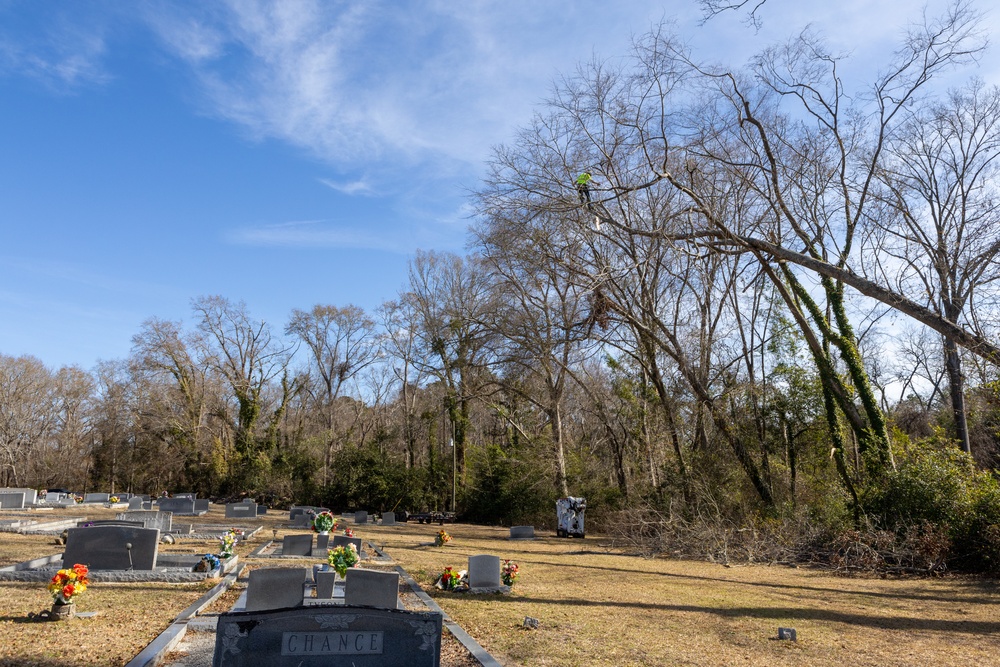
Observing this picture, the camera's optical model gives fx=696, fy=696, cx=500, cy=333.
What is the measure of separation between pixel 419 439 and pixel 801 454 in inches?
993

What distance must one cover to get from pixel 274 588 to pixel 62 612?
6.73ft

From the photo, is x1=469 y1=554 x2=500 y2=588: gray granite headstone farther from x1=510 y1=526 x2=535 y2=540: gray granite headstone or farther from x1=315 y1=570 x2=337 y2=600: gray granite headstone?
x1=510 y1=526 x2=535 y2=540: gray granite headstone

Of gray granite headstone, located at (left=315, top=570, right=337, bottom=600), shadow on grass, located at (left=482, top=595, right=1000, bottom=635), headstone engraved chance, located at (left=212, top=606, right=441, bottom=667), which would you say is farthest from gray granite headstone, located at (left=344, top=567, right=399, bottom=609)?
headstone engraved chance, located at (left=212, top=606, right=441, bottom=667)

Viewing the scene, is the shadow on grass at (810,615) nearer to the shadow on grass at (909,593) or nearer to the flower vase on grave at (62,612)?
the shadow on grass at (909,593)

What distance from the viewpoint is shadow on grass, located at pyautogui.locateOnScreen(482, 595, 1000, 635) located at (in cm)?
805

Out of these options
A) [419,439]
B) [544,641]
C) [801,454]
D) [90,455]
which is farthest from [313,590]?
[90,455]

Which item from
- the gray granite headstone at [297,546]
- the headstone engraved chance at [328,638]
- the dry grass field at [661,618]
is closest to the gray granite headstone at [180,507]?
the dry grass field at [661,618]

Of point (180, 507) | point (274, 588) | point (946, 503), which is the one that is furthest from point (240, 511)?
point (946, 503)

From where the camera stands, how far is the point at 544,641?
264 inches

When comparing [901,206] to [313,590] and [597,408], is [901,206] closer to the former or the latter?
[597,408]

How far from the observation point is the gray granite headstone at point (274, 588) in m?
7.15

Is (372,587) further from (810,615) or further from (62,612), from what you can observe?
(810,615)

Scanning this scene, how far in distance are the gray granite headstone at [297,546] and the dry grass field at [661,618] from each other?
1.39 meters

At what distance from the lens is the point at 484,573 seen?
991 centimetres
